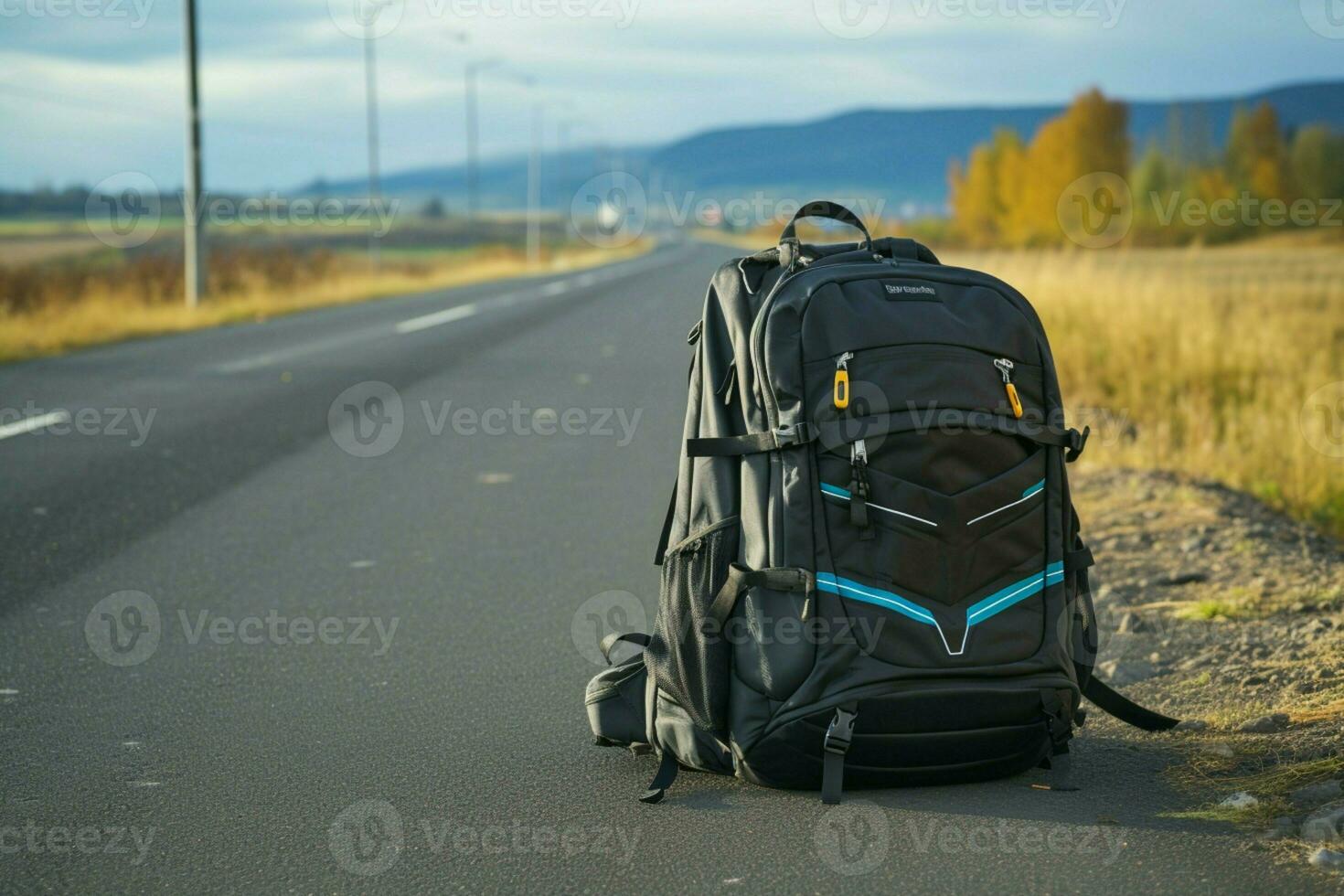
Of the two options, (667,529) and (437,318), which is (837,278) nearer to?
(667,529)

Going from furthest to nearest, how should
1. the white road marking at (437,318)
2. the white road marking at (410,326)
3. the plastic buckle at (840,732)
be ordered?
1. the white road marking at (437,318)
2. the white road marking at (410,326)
3. the plastic buckle at (840,732)

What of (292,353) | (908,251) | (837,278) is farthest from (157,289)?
(837,278)

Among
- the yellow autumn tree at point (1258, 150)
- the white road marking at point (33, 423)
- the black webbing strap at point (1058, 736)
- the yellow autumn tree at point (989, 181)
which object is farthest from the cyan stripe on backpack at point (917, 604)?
the yellow autumn tree at point (989, 181)

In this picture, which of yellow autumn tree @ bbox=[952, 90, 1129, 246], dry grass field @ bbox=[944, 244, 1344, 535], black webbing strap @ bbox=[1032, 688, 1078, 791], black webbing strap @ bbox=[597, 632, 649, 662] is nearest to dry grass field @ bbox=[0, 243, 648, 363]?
dry grass field @ bbox=[944, 244, 1344, 535]

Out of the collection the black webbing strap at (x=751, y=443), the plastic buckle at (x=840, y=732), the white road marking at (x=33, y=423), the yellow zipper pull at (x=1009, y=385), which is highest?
the yellow zipper pull at (x=1009, y=385)

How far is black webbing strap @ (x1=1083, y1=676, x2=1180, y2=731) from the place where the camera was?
3855 millimetres

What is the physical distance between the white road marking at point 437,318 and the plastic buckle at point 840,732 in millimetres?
16323

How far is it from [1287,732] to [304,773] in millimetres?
2572

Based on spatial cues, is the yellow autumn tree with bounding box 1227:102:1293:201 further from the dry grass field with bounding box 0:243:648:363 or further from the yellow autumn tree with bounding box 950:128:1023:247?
the dry grass field with bounding box 0:243:648:363

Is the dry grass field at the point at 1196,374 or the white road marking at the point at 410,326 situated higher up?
the dry grass field at the point at 1196,374

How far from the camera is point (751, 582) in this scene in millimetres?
3449

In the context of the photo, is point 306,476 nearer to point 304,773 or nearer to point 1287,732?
point 304,773

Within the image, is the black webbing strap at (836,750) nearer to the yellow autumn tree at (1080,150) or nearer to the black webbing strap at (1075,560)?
the black webbing strap at (1075,560)

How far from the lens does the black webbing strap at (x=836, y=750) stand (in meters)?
3.31
